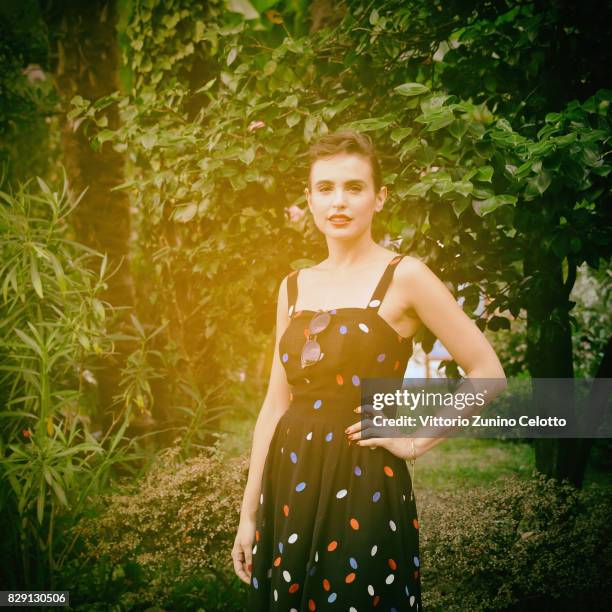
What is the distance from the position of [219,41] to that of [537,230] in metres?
1.99

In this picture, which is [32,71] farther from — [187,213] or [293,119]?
[293,119]

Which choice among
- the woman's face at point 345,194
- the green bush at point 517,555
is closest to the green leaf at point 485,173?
the woman's face at point 345,194

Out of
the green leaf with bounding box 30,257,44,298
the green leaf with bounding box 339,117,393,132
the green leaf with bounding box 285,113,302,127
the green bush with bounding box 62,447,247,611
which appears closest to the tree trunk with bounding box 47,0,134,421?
the green leaf with bounding box 30,257,44,298

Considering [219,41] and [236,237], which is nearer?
[236,237]

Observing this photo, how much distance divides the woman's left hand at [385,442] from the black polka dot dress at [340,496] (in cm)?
3

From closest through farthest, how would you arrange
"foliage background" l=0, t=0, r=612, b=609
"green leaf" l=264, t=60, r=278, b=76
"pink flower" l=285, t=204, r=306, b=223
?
"foliage background" l=0, t=0, r=612, b=609 → "green leaf" l=264, t=60, r=278, b=76 → "pink flower" l=285, t=204, r=306, b=223

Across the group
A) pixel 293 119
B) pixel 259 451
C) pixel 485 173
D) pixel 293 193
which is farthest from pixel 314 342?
pixel 293 193

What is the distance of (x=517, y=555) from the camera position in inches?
98.3

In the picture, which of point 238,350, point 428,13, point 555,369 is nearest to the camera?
point 428,13

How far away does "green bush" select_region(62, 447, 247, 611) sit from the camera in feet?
8.80

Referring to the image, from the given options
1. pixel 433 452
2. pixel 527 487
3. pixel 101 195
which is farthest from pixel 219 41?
pixel 433 452

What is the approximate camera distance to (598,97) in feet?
7.28

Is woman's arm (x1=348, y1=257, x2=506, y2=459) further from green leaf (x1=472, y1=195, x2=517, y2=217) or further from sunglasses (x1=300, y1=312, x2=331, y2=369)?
green leaf (x1=472, y1=195, x2=517, y2=217)

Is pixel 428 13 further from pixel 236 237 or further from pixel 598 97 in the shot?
pixel 236 237
